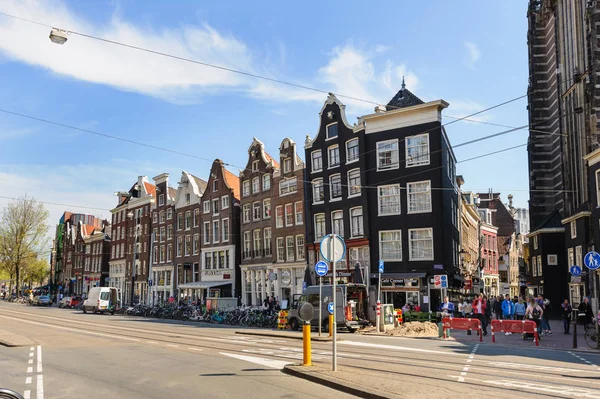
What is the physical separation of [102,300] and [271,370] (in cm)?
4176

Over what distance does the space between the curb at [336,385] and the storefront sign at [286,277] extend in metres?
36.1

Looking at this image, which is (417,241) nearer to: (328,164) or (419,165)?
(419,165)

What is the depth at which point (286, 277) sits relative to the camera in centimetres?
4828

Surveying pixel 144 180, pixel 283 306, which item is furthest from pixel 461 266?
pixel 144 180

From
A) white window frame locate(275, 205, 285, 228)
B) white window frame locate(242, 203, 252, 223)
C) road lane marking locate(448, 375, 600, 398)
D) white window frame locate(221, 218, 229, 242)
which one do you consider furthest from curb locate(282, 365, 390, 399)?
white window frame locate(221, 218, 229, 242)

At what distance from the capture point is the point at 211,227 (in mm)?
58688

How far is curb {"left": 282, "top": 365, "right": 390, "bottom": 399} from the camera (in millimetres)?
9080

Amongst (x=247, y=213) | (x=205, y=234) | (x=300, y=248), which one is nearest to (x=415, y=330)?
(x=300, y=248)

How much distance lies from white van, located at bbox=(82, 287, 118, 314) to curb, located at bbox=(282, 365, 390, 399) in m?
42.0

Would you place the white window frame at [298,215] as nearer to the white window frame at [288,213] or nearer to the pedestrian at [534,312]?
the white window frame at [288,213]

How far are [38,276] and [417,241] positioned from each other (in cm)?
8444

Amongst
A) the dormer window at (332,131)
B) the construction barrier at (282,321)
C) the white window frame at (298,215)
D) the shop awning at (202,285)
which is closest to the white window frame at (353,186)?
the dormer window at (332,131)

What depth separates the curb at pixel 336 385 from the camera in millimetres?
9080

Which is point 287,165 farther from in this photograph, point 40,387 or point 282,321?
point 40,387
